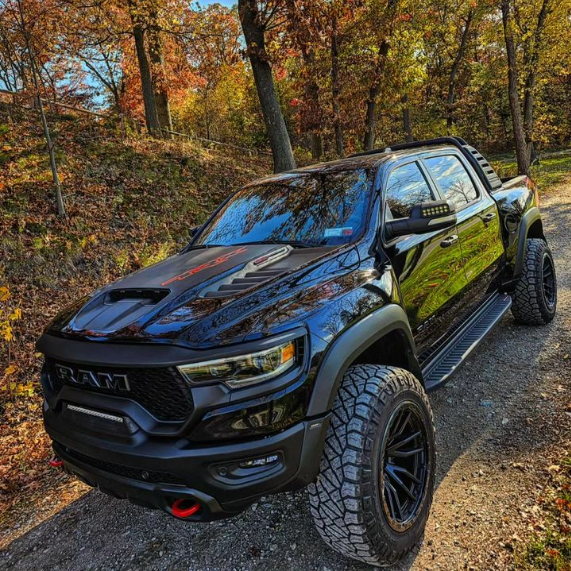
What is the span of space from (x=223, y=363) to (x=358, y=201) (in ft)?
5.25

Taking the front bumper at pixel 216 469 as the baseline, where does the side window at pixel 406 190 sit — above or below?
above

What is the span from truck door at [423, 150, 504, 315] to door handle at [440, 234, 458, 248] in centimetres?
13

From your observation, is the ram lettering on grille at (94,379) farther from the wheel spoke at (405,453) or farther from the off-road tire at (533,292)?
the off-road tire at (533,292)

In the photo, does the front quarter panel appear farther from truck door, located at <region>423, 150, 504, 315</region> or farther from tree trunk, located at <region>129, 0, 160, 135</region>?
tree trunk, located at <region>129, 0, 160, 135</region>

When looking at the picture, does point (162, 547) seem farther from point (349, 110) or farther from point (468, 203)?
point (349, 110)

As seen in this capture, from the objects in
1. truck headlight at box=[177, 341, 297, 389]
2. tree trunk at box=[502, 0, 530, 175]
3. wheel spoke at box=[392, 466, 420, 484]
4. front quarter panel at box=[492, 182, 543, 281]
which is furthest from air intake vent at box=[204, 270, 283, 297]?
tree trunk at box=[502, 0, 530, 175]

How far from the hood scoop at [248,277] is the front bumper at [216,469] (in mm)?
732

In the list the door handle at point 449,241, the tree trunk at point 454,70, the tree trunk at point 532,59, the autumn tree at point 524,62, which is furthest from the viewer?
the tree trunk at point 454,70

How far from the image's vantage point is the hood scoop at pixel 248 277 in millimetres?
2236

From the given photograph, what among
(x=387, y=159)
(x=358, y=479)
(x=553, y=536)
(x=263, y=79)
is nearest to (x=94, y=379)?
(x=358, y=479)

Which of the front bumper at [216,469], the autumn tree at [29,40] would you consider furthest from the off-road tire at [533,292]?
the autumn tree at [29,40]

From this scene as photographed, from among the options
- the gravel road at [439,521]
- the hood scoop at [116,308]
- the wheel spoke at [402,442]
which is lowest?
the gravel road at [439,521]

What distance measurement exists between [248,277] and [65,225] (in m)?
6.15

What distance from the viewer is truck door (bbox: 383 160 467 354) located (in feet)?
9.21
